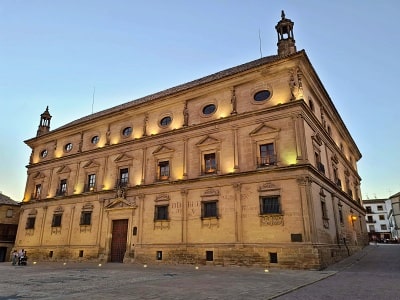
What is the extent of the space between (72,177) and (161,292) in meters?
25.6

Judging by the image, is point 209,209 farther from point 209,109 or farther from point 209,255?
point 209,109

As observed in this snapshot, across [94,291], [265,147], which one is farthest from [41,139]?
[94,291]

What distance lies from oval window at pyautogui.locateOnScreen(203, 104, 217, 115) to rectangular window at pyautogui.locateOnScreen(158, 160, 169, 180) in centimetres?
551

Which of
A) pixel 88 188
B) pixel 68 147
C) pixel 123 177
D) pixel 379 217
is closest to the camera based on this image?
pixel 123 177

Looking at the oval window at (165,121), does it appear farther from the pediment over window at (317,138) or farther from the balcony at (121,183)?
the pediment over window at (317,138)

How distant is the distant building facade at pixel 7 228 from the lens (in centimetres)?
3788

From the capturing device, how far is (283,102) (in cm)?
2195

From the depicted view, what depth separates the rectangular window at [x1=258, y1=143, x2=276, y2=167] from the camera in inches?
837

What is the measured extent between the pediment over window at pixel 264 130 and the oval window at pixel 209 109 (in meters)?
4.45

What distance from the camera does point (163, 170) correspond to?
26.4m

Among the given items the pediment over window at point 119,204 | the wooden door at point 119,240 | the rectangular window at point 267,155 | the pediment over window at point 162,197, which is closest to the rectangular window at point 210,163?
the rectangular window at point 267,155

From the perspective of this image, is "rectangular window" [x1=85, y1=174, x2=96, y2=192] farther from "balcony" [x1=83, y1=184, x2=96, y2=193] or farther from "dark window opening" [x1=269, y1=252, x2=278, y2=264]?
"dark window opening" [x1=269, y1=252, x2=278, y2=264]

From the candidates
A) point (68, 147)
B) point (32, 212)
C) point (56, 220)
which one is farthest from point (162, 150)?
point (32, 212)

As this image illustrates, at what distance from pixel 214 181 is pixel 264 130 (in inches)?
210
